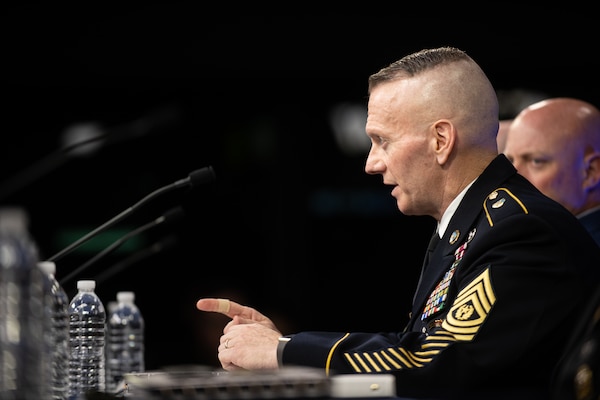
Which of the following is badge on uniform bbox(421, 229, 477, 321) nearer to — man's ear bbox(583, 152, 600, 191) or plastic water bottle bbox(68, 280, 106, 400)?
plastic water bottle bbox(68, 280, 106, 400)

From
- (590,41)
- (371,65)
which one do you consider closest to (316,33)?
(371,65)

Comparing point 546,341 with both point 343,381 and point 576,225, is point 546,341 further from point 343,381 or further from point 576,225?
point 343,381

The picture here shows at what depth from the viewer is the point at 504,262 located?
1832mm

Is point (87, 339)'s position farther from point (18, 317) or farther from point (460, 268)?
point (18, 317)

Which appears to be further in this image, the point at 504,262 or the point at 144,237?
the point at 144,237

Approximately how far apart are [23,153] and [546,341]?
483cm

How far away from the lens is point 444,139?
7.20 ft

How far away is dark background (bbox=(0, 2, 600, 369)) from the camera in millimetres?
5707

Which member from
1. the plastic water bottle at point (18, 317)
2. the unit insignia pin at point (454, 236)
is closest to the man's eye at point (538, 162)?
the unit insignia pin at point (454, 236)

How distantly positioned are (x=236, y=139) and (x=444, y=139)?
4331mm

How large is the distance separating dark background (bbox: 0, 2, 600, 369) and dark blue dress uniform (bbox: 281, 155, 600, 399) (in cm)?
389

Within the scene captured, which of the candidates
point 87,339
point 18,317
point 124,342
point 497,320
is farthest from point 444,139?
point 124,342

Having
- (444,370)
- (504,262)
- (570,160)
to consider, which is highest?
(570,160)

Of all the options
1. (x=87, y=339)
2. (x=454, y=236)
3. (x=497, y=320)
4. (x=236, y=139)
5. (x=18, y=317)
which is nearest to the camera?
(x=18, y=317)
